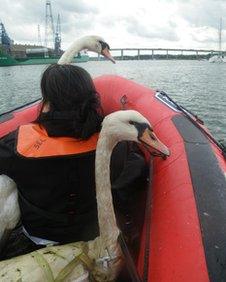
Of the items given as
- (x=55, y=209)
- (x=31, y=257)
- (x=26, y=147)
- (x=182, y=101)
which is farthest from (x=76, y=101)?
(x=182, y=101)

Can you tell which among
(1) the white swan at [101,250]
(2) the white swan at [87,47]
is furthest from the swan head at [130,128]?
(2) the white swan at [87,47]

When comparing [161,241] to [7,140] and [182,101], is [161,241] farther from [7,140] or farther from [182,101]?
[182,101]

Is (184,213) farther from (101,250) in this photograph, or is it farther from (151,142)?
(101,250)

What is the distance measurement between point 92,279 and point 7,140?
36.5 inches

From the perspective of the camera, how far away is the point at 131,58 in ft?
440

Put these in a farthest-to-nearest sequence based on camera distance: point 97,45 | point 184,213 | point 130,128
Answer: point 97,45
point 130,128
point 184,213

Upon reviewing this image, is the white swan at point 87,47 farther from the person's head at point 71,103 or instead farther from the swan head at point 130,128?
the swan head at point 130,128

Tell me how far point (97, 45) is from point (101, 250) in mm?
4276

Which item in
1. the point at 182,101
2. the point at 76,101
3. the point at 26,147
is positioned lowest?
the point at 182,101

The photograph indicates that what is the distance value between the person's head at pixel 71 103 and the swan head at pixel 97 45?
11.6 feet

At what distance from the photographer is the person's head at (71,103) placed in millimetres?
2584

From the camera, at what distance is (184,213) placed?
2188mm

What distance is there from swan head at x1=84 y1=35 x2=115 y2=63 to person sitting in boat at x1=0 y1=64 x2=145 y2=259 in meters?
3.48

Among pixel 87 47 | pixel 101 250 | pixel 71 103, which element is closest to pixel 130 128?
pixel 71 103
